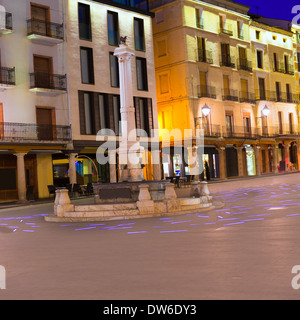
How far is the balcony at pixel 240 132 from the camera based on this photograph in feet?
148

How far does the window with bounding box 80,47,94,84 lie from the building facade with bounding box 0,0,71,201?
1.73 m

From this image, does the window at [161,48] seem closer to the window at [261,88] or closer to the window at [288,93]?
the window at [261,88]

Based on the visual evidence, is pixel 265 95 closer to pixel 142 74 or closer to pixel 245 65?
pixel 245 65

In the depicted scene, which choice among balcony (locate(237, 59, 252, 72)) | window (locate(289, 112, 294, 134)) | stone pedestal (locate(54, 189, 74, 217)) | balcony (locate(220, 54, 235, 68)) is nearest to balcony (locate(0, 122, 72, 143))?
stone pedestal (locate(54, 189, 74, 217))

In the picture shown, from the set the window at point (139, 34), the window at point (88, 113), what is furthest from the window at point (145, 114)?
the window at point (88, 113)

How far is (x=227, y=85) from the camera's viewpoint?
46.8 meters

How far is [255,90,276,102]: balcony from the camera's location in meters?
50.7

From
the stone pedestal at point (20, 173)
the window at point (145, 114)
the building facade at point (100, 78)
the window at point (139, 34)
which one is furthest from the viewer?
the window at point (139, 34)

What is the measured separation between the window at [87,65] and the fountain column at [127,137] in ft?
44.8

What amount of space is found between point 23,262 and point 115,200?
9.22m

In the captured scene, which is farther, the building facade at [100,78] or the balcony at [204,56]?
the balcony at [204,56]

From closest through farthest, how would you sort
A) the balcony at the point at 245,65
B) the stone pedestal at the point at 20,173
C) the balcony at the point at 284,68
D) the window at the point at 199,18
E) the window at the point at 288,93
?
the stone pedestal at the point at 20,173, the window at the point at 199,18, the balcony at the point at 245,65, the balcony at the point at 284,68, the window at the point at 288,93

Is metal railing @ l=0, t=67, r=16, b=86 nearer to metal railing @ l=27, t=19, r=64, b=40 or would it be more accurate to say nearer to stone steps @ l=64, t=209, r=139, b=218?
metal railing @ l=27, t=19, r=64, b=40

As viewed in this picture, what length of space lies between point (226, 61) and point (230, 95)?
9.90 ft
